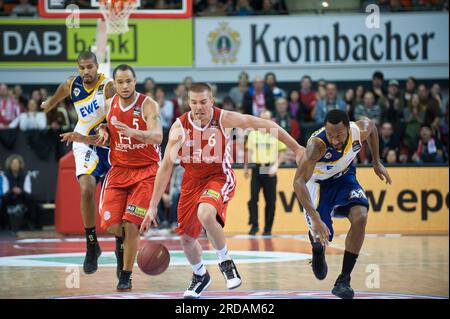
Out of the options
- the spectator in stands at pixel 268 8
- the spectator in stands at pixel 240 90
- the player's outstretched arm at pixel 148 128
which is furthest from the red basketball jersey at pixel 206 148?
the spectator in stands at pixel 268 8

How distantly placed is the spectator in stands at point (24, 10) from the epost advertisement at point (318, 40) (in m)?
3.67

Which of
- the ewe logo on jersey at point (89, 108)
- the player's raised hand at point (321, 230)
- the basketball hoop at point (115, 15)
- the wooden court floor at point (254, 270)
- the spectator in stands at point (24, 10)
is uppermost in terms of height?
the spectator in stands at point (24, 10)

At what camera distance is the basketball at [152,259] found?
8.52m

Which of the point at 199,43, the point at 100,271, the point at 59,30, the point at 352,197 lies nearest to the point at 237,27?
the point at 199,43

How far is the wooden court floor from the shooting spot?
9.09 metres

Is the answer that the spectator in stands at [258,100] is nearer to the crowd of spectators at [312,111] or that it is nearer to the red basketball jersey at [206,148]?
the crowd of spectators at [312,111]

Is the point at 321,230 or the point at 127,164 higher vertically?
the point at 127,164

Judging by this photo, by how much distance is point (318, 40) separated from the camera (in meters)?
20.4

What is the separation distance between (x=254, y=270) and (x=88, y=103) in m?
3.03

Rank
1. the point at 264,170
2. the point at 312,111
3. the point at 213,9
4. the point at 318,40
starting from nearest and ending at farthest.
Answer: the point at 264,170, the point at 312,111, the point at 318,40, the point at 213,9

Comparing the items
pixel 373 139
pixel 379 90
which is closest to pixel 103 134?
pixel 373 139

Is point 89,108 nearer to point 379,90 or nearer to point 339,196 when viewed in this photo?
point 339,196

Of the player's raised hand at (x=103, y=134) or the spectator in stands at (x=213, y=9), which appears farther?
the spectator in stands at (x=213, y=9)
